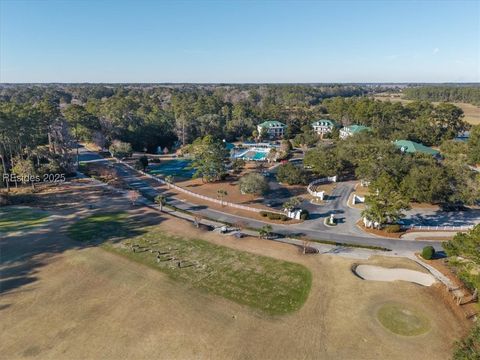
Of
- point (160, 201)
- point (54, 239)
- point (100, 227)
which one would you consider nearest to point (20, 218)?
point (54, 239)

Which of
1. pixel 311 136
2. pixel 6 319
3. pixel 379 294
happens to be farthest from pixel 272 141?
pixel 6 319

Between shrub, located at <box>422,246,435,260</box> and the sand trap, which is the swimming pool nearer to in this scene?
the sand trap

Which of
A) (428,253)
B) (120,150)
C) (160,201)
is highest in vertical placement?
(120,150)

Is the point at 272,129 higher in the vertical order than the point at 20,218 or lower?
higher

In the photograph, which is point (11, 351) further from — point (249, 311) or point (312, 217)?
point (312, 217)

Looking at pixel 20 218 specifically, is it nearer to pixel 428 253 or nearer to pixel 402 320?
pixel 402 320

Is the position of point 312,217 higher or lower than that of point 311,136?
lower

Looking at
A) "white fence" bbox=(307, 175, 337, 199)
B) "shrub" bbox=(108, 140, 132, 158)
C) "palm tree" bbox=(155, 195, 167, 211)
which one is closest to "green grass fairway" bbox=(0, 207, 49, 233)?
"palm tree" bbox=(155, 195, 167, 211)
